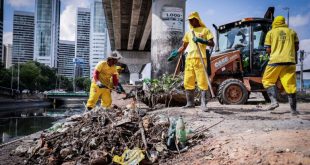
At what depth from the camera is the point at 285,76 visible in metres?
5.54

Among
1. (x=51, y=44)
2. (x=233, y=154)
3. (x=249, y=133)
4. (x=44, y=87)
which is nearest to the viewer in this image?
(x=233, y=154)

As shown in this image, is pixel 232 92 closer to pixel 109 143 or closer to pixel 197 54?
pixel 197 54

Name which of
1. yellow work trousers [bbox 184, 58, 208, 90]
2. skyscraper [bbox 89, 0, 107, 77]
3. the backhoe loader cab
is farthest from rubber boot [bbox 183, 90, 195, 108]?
skyscraper [bbox 89, 0, 107, 77]

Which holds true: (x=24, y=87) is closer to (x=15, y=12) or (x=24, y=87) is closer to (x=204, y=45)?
(x=204, y=45)

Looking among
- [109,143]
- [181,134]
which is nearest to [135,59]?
[109,143]

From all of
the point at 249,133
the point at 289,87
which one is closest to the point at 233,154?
the point at 249,133

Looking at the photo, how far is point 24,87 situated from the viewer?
70.7 meters

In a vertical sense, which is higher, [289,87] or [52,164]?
[289,87]

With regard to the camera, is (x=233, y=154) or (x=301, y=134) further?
(x=301, y=134)

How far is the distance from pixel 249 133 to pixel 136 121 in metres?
1.66

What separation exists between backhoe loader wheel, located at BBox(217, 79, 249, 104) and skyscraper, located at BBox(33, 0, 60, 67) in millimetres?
139812

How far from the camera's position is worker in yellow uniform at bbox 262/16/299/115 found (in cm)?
550

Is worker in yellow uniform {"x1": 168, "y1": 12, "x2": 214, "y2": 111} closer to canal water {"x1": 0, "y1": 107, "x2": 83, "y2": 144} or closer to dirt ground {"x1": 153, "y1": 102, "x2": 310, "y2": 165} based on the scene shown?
dirt ground {"x1": 153, "y1": 102, "x2": 310, "y2": 165}

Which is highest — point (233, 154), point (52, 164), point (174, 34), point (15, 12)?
point (15, 12)
